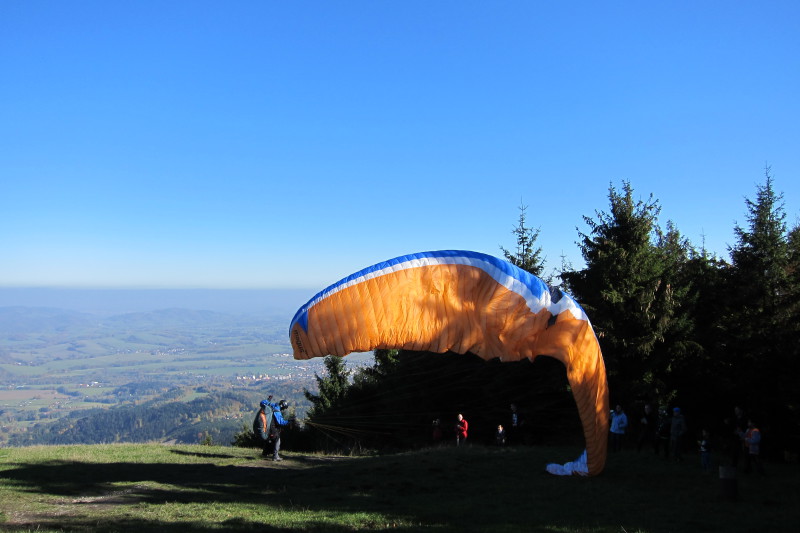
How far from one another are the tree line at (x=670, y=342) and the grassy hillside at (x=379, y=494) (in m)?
2.76

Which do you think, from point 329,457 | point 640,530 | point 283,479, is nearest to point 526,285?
point 640,530

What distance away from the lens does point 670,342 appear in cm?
1817

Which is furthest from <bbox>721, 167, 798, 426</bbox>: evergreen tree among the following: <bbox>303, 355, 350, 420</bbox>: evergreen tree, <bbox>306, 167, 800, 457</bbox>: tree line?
<bbox>303, 355, 350, 420</bbox>: evergreen tree

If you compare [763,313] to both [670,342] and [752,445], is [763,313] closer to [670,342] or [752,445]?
[670,342]

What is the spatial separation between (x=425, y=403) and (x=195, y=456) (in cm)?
872

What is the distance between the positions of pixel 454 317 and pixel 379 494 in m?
3.76

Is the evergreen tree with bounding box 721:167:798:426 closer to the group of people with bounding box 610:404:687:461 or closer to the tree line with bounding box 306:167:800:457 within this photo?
the tree line with bounding box 306:167:800:457

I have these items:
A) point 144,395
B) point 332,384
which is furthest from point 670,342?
point 144,395

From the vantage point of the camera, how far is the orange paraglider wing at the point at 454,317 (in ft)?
34.1

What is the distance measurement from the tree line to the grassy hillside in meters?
2.76

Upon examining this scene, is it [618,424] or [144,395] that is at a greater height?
[618,424]

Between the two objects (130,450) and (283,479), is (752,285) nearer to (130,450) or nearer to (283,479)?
(283,479)

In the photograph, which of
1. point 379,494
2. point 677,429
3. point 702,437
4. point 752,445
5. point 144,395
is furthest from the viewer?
point 144,395

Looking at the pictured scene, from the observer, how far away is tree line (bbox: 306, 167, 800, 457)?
54.1ft
